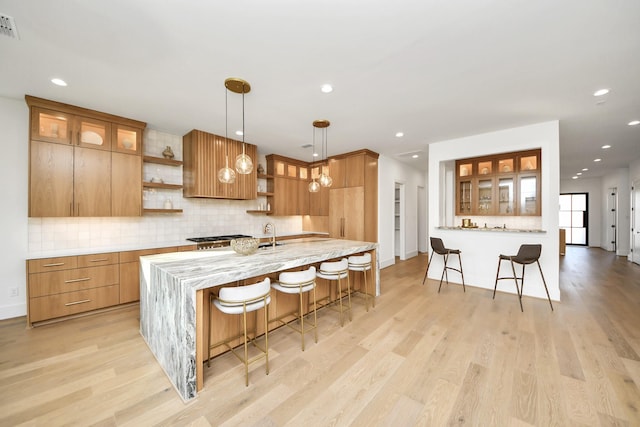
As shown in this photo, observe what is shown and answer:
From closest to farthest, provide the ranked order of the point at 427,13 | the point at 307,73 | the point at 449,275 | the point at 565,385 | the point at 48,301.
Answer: the point at 427,13, the point at 565,385, the point at 307,73, the point at 48,301, the point at 449,275

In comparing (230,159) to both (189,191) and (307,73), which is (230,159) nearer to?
(189,191)

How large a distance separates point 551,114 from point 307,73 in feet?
11.2

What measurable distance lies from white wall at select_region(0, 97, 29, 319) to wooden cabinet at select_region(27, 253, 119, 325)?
55cm

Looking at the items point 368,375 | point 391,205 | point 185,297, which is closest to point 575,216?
point 391,205

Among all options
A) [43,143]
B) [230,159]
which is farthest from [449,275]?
[43,143]

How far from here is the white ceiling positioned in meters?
1.66

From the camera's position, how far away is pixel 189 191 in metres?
4.11

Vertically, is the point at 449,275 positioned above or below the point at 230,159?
below

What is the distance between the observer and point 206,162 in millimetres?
4066

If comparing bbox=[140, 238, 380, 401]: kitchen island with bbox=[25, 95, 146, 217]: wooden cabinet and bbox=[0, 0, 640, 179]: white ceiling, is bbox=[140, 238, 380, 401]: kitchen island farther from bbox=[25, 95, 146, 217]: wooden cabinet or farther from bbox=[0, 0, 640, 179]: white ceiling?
bbox=[0, 0, 640, 179]: white ceiling

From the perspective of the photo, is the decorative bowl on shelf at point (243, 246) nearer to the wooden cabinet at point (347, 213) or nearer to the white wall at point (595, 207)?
the wooden cabinet at point (347, 213)

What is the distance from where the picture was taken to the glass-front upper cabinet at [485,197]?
15.4ft

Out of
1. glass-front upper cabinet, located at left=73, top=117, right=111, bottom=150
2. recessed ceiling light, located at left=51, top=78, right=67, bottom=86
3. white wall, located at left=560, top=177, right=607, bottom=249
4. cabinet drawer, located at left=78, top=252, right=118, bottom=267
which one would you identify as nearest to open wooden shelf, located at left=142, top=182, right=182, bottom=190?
glass-front upper cabinet, located at left=73, top=117, right=111, bottom=150

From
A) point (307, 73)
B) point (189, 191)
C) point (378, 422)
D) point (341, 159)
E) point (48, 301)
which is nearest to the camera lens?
point (378, 422)
